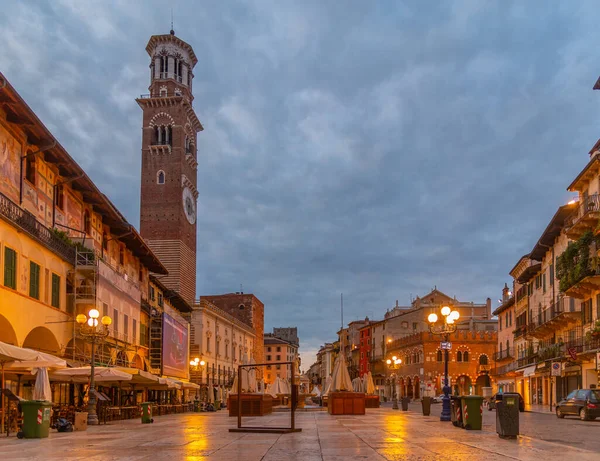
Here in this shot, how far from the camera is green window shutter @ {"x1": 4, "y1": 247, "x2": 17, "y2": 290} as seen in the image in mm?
24797

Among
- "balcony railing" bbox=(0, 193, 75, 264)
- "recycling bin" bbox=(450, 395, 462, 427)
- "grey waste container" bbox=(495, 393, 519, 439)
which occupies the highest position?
"balcony railing" bbox=(0, 193, 75, 264)

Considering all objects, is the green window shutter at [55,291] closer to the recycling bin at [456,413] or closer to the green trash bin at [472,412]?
the recycling bin at [456,413]

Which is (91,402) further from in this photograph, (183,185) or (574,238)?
(183,185)

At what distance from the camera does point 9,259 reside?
82.5 ft

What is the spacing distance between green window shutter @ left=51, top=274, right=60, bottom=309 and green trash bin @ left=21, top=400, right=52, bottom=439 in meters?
11.5

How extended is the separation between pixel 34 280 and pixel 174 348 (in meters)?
28.2

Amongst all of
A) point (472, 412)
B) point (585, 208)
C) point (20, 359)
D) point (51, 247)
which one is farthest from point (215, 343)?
point (472, 412)

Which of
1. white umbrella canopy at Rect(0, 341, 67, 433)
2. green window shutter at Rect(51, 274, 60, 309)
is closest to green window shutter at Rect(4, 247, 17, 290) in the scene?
white umbrella canopy at Rect(0, 341, 67, 433)

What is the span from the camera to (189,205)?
82.8 metres

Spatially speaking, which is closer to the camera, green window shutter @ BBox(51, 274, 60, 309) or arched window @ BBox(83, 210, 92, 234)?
green window shutter @ BBox(51, 274, 60, 309)

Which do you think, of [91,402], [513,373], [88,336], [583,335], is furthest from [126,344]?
[513,373]

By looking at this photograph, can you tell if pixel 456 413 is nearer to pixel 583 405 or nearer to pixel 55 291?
pixel 583 405

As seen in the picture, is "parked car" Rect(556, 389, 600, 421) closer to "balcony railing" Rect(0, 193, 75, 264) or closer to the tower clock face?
"balcony railing" Rect(0, 193, 75, 264)

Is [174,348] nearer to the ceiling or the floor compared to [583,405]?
nearer to the ceiling
